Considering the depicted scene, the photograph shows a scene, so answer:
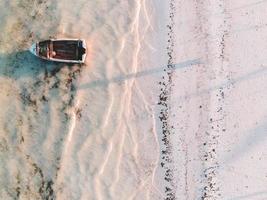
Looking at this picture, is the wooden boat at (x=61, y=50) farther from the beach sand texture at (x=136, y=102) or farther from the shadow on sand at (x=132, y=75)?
the shadow on sand at (x=132, y=75)

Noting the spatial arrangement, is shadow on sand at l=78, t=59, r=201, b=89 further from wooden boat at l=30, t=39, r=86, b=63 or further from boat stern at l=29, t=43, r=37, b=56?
boat stern at l=29, t=43, r=37, b=56

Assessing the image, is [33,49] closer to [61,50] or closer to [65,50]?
[61,50]

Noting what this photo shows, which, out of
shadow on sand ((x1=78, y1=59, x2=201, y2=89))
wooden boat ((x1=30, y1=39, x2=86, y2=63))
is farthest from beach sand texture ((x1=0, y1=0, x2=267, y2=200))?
wooden boat ((x1=30, y1=39, x2=86, y2=63))

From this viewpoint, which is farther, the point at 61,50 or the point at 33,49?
the point at 61,50

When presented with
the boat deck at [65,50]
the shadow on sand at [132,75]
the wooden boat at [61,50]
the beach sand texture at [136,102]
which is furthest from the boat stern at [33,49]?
the shadow on sand at [132,75]

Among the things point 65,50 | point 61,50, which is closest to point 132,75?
point 65,50

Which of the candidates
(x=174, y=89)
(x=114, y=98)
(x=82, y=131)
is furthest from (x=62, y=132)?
(x=174, y=89)
